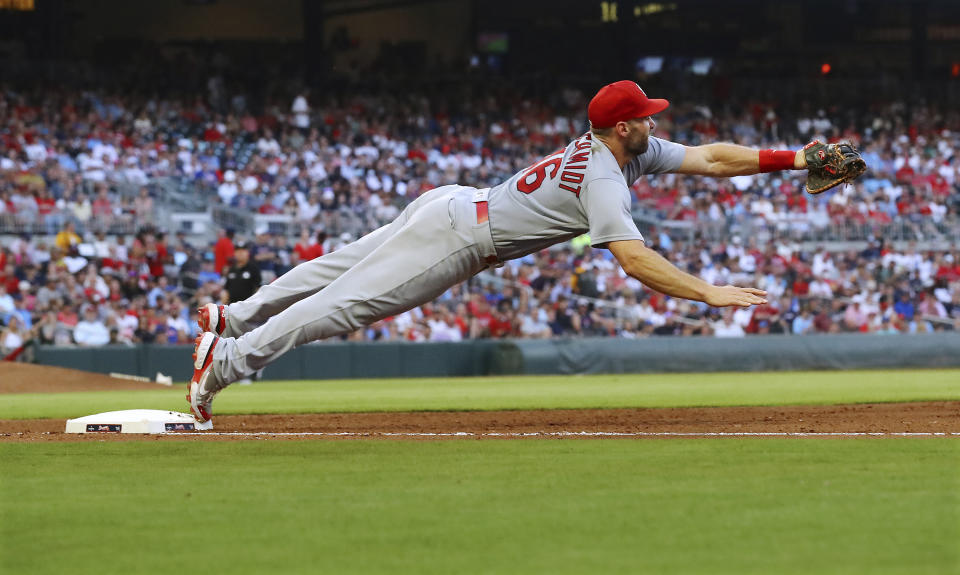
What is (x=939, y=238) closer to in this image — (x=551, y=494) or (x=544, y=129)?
(x=544, y=129)

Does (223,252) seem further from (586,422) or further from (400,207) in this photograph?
(586,422)

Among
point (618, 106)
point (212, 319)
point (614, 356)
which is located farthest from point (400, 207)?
point (618, 106)

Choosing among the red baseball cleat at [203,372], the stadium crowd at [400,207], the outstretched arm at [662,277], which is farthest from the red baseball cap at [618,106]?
the stadium crowd at [400,207]

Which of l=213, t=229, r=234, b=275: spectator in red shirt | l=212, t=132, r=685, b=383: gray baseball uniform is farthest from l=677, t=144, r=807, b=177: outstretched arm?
l=213, t=229, r=234, b=275: spectator in red shirt

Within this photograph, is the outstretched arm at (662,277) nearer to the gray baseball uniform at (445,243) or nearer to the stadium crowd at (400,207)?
the gray baseball uniform at (445,243)

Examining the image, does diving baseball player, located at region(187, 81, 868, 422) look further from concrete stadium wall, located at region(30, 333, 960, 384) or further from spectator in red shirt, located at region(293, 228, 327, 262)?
spectator in red shirt, located at region(293, 228, 327, 262)

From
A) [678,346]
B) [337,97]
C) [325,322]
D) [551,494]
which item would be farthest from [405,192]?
[551,494]
